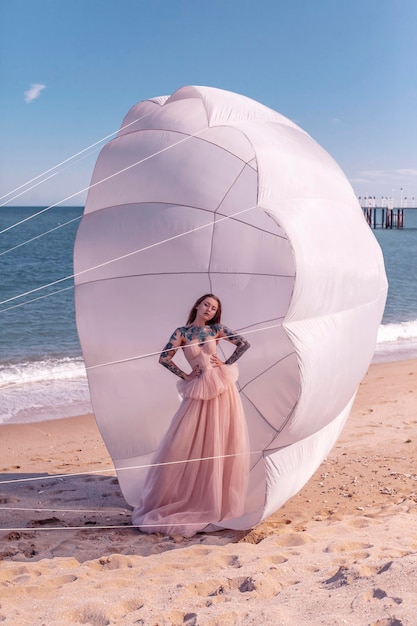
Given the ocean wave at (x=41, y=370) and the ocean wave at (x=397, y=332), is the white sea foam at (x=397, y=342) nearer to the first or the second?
the ocean wave at (x=397, y=332)

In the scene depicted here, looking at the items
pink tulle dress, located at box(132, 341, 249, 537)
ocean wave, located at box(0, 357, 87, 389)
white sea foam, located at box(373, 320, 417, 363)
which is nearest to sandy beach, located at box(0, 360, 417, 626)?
pink tulle dress, located at box(132, 341, 249, 537)

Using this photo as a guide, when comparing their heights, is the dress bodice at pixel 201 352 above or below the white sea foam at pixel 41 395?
above

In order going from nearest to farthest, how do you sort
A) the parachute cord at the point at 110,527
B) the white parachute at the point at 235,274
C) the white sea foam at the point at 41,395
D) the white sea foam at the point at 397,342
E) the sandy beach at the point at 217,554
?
the sandy beach at the point at 217,554 < the white parachute at the point at 235,274 < the parachute cord at the point at 110,527 < the white sea foam at the point at 41,395 < the white sea foam at the point at 397,342

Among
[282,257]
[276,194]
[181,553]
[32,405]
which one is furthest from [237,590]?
[32,405]

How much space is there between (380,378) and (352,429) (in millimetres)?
3152

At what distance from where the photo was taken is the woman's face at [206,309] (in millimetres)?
5453

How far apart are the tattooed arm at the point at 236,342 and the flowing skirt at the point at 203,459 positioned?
0.08 m

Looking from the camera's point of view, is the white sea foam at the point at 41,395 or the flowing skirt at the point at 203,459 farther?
the white sea foam at the point at 41,395

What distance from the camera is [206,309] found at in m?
5.45

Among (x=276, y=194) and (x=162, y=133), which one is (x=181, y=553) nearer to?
(x=276, y=194)

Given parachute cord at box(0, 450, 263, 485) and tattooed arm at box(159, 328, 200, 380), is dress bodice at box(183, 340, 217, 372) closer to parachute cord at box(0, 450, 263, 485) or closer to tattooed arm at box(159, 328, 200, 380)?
tattooed arm at box(159, 328, 200, 380)

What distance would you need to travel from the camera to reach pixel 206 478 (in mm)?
5340

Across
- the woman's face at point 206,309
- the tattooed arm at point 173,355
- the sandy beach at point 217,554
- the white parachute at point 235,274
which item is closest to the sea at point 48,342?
the white parachute at point 235,274

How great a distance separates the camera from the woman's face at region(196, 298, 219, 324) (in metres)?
5.45
